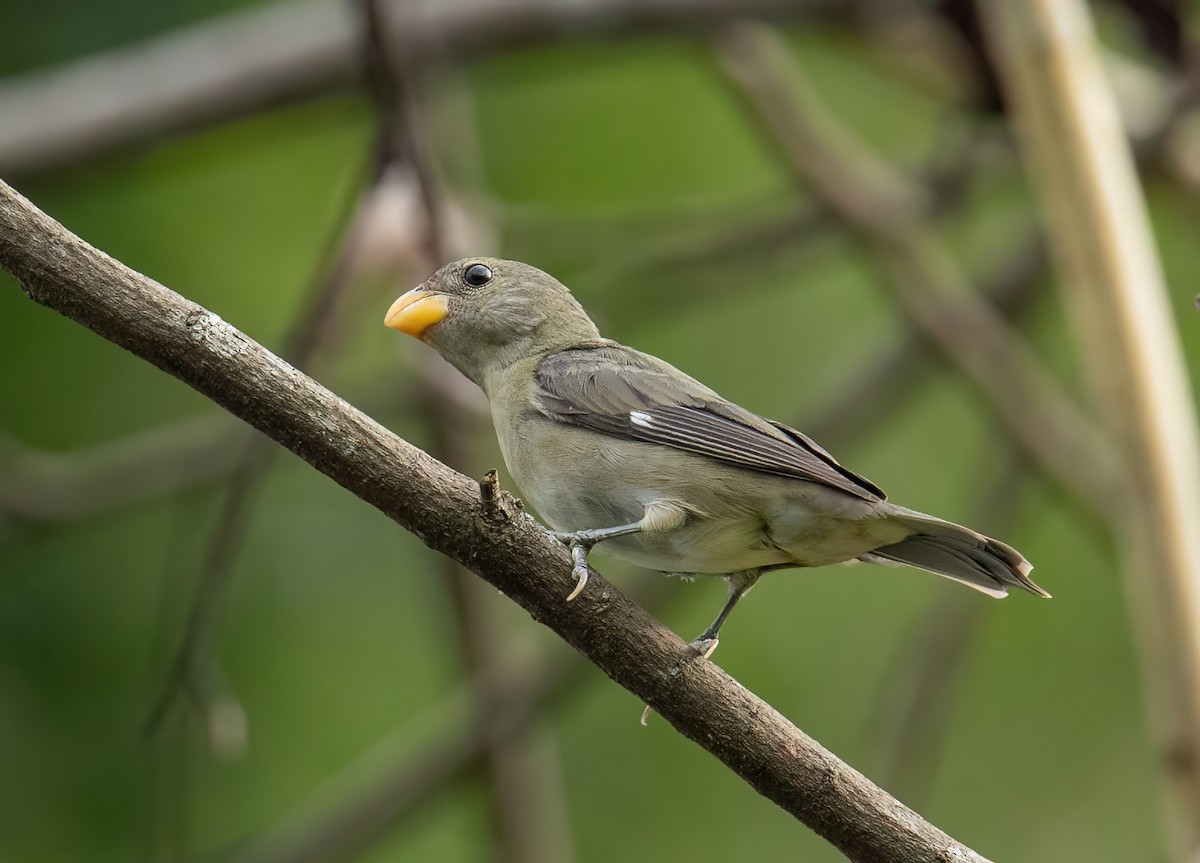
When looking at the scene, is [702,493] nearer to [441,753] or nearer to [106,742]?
[441,753]

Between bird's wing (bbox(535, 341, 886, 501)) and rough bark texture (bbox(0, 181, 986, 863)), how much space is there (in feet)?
2.30

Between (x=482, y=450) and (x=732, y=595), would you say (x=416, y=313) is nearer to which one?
(x=732, y=595)

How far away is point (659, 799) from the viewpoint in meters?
6.95

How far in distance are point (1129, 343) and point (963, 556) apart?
979 mm

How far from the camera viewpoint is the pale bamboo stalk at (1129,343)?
11.5 feet

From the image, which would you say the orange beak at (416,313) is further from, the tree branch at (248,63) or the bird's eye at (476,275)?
the tree branch at (248,63)

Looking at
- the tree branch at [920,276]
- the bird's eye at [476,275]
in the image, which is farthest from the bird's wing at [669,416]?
the tree branch at [920,276]

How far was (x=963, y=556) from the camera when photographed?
3072 mm

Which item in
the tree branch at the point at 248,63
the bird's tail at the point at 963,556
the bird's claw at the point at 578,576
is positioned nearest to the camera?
the bird's claw at the point at 578,576

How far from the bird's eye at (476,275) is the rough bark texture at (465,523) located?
150 centimetres

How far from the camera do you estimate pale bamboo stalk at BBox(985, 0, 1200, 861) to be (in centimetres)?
351

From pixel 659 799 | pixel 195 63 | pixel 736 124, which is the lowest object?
pixel 659 799

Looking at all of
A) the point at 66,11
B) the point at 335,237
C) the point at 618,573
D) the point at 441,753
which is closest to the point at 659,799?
the point at 618,573

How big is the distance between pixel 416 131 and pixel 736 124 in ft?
16.5
